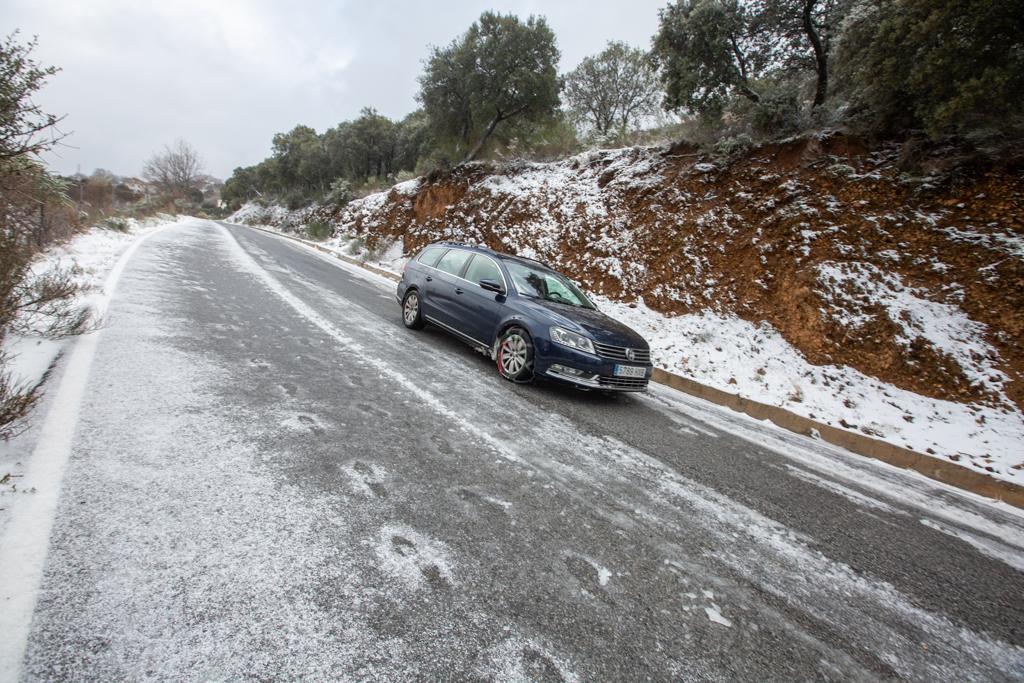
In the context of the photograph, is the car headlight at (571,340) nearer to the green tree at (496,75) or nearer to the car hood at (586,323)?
the car hood at (586,323)

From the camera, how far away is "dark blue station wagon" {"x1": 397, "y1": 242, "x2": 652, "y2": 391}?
5.26 meters

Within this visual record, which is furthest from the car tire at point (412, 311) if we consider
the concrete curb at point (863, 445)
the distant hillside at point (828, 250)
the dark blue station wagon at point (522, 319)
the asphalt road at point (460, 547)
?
the distant hillside at point (828, 250)

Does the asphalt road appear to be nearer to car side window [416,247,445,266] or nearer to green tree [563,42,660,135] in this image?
car side window [416,247,445,266]

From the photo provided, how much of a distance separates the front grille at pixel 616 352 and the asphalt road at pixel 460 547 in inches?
33.6

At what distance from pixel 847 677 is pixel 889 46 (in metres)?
10.00

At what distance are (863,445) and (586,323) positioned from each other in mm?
3795

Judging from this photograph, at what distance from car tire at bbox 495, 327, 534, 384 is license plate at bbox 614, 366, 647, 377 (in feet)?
3.30

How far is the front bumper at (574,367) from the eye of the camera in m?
5.19

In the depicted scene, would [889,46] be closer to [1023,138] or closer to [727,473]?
[1023,138]

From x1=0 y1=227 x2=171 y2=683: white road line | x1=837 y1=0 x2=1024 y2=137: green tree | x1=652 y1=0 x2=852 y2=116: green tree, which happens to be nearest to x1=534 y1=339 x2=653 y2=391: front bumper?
x1=0 y1=227 x2=171 y2=683: white road line

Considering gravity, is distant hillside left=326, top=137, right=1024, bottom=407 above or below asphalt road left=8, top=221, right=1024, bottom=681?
above

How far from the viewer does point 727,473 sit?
3994 millimetres

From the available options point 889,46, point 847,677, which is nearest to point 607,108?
point 889,46

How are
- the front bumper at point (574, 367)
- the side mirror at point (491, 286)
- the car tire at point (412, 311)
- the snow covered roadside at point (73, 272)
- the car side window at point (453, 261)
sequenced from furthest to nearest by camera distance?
the car tire at point (412, 311), the car side window at point (453, 261), the side mirror at point (491, 286), the front bumper at point (574, 367), the snow covered roadside at point (73, 272)
